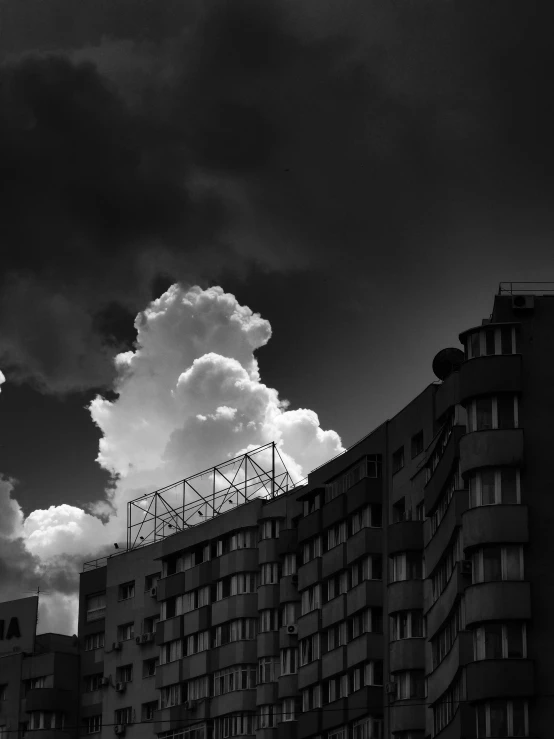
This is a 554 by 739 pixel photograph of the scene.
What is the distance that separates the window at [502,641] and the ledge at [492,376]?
Answer: 1101 centimetres

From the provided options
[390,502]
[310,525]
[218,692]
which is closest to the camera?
[390,502]

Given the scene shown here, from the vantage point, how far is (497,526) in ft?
218

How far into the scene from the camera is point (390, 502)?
290 feet

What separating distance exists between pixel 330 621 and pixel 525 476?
2831cm

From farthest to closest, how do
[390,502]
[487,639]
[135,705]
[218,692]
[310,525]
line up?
[135,705] → [218,692] → [310,525] → [390,502] → [487,639]

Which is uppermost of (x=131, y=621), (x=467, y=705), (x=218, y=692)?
(x=131, y=621)

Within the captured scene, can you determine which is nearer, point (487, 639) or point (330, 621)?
point (487, 639)

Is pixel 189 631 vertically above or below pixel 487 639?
above

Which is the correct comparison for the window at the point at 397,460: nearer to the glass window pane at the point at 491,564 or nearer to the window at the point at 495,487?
the window at the point at 495,487

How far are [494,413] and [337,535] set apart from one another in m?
27.2

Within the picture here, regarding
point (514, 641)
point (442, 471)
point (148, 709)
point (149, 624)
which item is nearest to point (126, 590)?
point (149, 624)

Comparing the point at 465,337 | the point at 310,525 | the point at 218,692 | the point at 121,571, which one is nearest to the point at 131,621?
the point at 121,571

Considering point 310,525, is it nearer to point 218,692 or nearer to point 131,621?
point 218,692

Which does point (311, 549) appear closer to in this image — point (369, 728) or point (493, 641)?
point (369, 728)
